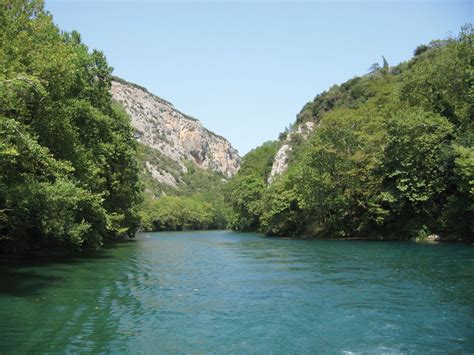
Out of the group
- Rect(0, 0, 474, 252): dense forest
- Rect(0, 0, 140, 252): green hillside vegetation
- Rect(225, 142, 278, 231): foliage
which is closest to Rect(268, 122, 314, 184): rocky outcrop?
Rect(225, 142, 278, 231): foliage

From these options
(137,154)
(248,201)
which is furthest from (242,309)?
(248,201)

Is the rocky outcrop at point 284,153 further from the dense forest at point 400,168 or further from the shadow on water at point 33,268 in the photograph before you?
the shadow on water at point 33,268

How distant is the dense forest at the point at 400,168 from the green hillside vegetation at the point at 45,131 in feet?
96.9

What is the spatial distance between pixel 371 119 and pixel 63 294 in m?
47.6

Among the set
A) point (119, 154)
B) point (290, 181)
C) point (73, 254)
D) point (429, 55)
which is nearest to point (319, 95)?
point (429, 55)

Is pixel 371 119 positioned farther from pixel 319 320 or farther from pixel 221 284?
pixel 319 320

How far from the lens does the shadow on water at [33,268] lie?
58.9 feet

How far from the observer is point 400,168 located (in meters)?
45.8

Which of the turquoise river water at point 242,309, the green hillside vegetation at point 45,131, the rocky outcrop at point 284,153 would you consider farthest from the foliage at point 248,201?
the turquoise river water at point 242,309

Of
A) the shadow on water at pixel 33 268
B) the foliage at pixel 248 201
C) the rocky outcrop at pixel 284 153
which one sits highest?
the rocky outcrop at pixel 284 153

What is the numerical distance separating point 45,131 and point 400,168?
36.1m

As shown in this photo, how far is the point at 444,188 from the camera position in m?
43.4

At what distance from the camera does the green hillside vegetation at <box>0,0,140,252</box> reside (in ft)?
58.9

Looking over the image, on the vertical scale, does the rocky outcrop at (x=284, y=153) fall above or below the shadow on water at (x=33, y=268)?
above
